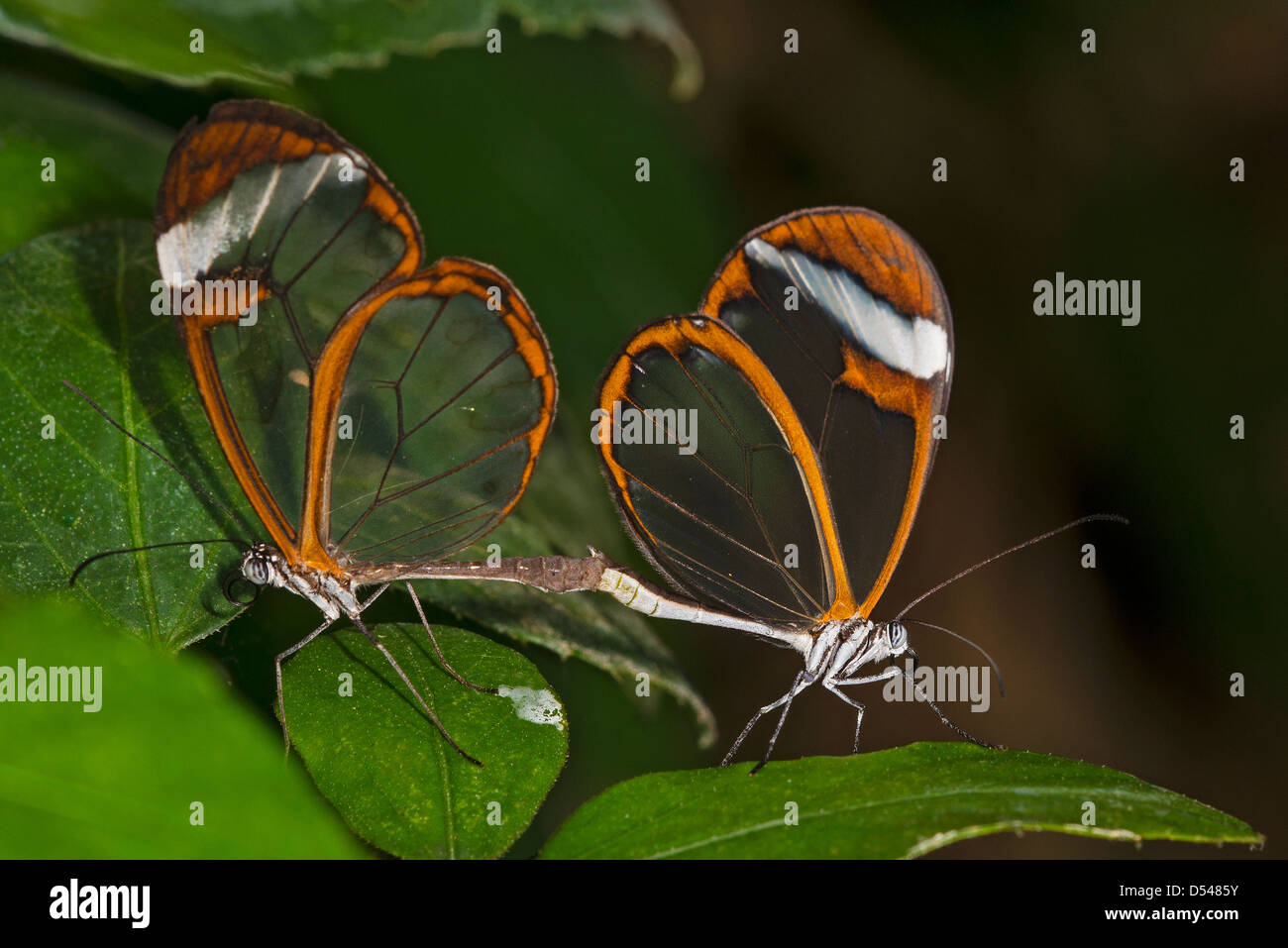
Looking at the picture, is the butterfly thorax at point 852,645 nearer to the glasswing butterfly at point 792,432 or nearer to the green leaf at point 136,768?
the glasswing butterfly at point 792,432

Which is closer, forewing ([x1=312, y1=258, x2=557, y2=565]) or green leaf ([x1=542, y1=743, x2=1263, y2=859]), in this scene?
green leaf ([x1=542, y1=743, x2=1263, y2=859])

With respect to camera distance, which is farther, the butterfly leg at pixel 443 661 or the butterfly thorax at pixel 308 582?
the butterfly thorax at pixel 308 582

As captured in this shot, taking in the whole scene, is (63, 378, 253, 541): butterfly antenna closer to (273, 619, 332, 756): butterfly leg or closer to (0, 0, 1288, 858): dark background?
(273, 619, 332, 756): butterfly leg

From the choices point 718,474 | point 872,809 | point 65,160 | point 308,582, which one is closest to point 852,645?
point 718,474

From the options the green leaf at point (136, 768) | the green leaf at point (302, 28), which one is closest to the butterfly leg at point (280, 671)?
the green leaf at point (136, 768)

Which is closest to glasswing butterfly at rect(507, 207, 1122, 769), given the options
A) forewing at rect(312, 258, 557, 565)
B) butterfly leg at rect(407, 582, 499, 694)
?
forewing at rect(312, 258, 557, 565)

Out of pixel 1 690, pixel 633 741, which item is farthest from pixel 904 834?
pixel 633 741

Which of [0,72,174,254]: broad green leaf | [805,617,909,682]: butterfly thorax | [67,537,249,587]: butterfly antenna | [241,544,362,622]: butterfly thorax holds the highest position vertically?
[0,72,174,254]: broad green leaf
